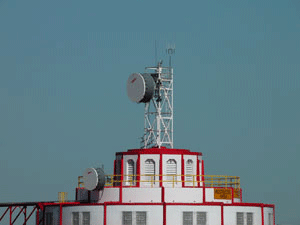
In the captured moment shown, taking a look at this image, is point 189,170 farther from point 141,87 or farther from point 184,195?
point 141,87

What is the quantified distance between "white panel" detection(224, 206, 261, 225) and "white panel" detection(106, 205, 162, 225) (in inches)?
259

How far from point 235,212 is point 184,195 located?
525 cm

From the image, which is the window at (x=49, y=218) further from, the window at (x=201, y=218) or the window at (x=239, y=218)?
the window at (x=239, y=218)

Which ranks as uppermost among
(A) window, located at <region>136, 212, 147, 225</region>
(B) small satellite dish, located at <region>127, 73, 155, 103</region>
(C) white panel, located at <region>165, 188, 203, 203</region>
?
(B) small satellite dish, located at <region>127, 73, 155, 103</region>

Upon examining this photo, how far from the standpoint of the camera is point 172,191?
86000 millimetres

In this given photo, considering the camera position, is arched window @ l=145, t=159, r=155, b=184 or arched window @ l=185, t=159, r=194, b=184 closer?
arched window @ l=145, t=159, r=155, b=184

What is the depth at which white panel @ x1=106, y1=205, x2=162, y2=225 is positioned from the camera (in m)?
84.3

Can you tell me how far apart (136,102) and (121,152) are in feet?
17.2

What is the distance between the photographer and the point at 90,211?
85.9 metres

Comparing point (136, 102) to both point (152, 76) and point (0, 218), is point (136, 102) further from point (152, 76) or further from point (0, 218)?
point (0, 218)

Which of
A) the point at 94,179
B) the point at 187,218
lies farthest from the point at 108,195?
the point at 187,218

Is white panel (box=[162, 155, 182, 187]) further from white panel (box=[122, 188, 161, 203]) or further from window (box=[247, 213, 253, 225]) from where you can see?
window (box=[247, 213, 253, 225])

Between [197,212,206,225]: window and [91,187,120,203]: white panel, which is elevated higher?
[91,187,120,203]: white panel

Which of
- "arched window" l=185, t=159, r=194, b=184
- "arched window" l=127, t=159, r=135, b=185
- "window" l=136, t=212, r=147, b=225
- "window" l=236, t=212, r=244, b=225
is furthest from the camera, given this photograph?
"arched window" l=185, t=159, r=194, b=184
